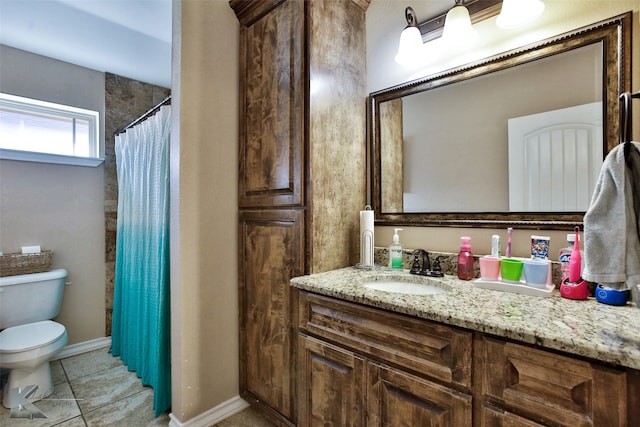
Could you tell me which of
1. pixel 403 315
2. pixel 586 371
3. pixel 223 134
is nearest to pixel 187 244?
pixel 223 134

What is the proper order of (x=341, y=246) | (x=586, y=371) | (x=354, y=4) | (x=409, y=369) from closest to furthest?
1. (x=586, y=371)
2. (x=409, y=369)
3. (x=341, y=246)
4. (x=354, y=4)

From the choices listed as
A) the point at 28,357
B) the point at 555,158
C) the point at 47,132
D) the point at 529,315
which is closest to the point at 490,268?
the point at 529,315

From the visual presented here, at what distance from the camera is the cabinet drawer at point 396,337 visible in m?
0.87

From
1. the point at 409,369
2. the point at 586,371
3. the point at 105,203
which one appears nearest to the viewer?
the point at 586,371

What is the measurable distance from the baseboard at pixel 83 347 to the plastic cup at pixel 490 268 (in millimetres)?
3002

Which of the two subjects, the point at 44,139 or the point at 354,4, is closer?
the point at 354,4

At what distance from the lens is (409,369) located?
3.18ft

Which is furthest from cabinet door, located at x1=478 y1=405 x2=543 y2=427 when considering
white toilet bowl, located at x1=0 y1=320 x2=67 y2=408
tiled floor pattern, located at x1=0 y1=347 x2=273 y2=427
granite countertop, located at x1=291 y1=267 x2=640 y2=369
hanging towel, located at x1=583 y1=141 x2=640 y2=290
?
white toilet bowl, located at x1=0 y1=320 x2=67 y2=408

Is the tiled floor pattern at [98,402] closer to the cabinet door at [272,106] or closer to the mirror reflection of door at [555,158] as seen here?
the cabinet door at [272,106]

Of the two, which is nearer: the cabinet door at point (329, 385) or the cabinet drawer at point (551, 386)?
the cabinet drawer at point (551, 386)

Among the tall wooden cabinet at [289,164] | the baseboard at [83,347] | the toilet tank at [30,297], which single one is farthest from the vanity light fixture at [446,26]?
the baseboard at [83,347]

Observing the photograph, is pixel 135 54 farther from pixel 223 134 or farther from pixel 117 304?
pixel 117 304

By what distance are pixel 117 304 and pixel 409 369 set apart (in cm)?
238

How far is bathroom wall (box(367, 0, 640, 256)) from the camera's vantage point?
1.11m
